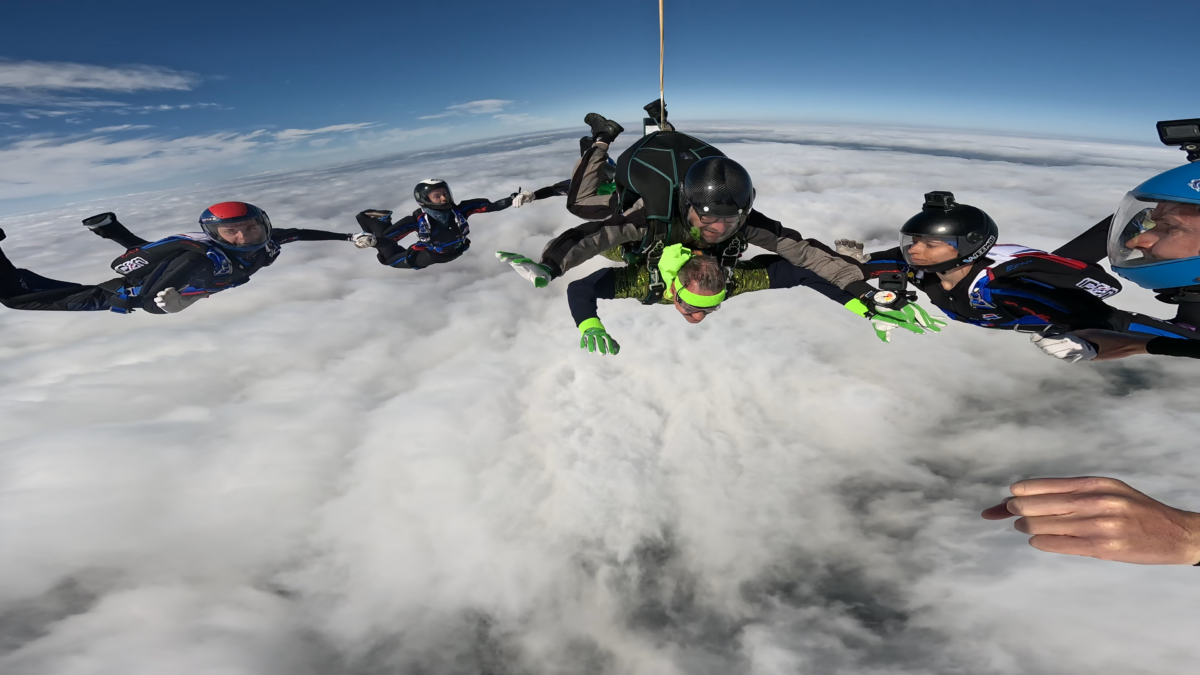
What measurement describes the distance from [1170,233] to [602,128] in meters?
4.65

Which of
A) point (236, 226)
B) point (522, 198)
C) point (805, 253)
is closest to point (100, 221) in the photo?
point (236, 226)

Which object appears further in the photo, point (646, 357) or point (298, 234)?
point (646, 357)

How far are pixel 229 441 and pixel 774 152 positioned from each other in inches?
3423

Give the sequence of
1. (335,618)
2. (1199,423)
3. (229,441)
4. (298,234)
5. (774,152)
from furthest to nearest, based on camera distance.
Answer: (774,152) < (335,618) < (229,441) < (1199,423) < (298,234)

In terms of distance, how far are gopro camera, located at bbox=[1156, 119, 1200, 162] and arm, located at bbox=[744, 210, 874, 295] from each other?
2.15m

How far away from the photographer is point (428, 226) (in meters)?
7.42

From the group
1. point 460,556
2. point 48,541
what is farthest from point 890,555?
point 48,541

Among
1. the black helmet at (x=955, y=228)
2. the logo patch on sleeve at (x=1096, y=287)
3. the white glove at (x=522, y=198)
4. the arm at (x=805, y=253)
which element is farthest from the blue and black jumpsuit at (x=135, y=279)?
the logo patch on sleeve at (x=1096, y=287)

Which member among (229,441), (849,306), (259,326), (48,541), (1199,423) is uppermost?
(849,306)

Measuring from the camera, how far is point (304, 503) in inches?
1850

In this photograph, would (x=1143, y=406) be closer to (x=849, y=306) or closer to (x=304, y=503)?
(x=849, y=306)

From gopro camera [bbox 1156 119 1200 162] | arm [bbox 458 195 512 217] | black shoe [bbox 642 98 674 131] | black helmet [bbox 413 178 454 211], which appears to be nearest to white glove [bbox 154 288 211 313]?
black helmet [bbox 413 178 454 211]

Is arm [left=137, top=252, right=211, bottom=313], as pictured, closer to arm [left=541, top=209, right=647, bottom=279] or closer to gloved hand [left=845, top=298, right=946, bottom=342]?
arm [left=541, top=209, right=647, bottom=279]

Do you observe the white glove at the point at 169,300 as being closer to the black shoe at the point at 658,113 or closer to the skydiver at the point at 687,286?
the skydiver at the point at 687,286
